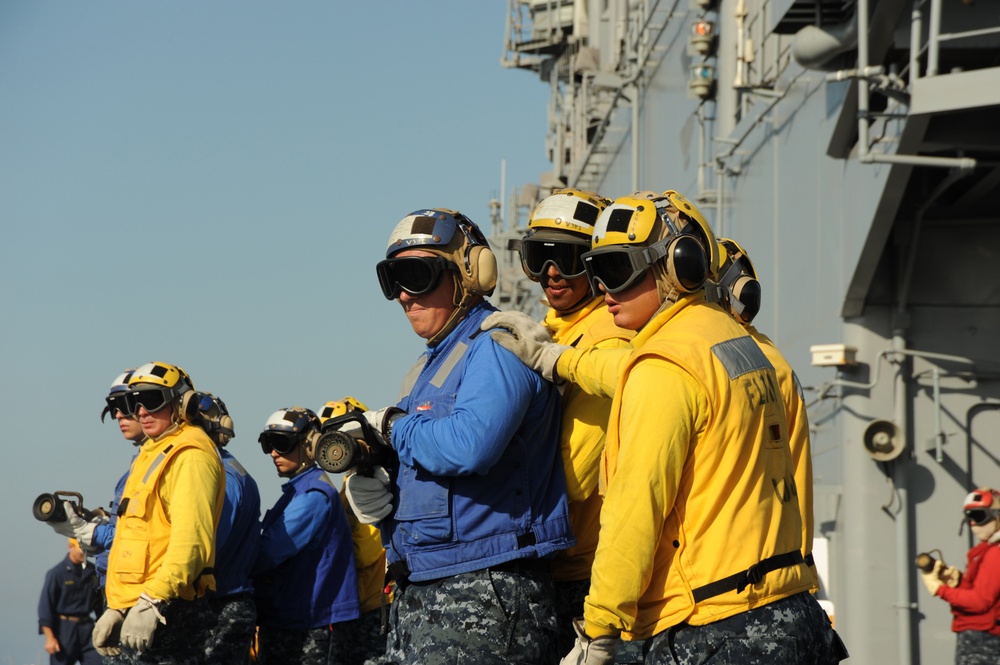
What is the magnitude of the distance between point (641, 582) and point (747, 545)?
0.31m

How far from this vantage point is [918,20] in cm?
870

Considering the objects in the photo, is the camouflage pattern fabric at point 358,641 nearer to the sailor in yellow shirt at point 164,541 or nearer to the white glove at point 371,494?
the sailor in yellow shirt at point 164,541

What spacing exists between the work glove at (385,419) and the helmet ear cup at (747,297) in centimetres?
189

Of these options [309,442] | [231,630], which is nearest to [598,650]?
[231,630]

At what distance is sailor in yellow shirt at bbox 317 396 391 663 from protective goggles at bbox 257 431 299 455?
25cm

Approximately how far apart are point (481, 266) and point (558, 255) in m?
0.52

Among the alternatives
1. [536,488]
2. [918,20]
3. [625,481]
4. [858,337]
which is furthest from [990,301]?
[625,481]

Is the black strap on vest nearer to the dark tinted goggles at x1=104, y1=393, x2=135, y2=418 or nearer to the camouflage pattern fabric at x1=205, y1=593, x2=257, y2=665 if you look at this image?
the camouflage pattern fabric at x1=205, y1=593, x2=257, y2=665

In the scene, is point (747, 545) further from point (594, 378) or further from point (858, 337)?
point (858, 337)

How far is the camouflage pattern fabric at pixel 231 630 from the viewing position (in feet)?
24.9

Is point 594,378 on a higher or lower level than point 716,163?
lower

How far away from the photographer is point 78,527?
9344 millimetres

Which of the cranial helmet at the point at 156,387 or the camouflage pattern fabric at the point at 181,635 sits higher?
the cranial helmet at the point at 156,387

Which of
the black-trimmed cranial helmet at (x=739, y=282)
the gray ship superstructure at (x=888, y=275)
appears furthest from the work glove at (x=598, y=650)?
the gray ship superstructure at (x=888, y=275)
